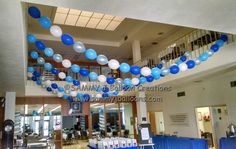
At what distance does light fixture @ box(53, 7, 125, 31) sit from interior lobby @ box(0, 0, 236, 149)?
0.13ft

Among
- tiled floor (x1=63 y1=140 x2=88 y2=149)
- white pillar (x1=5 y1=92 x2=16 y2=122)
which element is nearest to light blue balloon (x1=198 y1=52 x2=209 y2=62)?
white pillar (x1=5 y1=92 x2=16 y2=122)

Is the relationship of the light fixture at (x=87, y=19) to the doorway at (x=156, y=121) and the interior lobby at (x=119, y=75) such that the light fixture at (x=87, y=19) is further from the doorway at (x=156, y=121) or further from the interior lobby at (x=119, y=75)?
the doorway at (x=156, y=121)

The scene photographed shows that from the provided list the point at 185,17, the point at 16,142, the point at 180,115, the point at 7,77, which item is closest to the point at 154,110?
the point at 180,115

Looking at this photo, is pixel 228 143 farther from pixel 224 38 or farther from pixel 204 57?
pixel 224 38

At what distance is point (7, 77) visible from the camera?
20.1ft

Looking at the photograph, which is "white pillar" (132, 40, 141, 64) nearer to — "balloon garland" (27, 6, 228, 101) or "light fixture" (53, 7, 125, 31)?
"light fixture" (53, 7, 125, 31)

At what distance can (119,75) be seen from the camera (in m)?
13.6

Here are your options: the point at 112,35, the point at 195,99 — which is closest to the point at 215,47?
the point at 195,99

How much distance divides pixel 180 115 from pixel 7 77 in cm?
813

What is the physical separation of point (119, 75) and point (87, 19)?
524cm

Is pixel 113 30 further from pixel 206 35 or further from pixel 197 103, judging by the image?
pixel 197 103

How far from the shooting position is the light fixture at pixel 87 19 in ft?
28.2

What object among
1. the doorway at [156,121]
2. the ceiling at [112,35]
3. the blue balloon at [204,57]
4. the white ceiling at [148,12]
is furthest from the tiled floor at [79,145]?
the white ceiling at [148,12]

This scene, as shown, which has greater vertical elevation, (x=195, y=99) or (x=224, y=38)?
(x=224, y=38)
